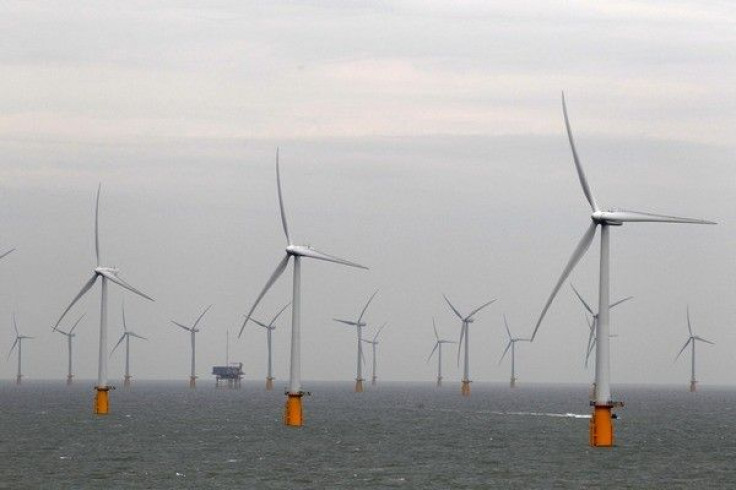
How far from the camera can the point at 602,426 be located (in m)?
107

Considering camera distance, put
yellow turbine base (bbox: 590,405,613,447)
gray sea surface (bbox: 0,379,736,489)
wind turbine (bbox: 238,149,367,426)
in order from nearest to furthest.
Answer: gray sea surface (bbox: 0,379,736,489) → yellow turbine base (bbox: 590,405,613,447) → wind turbine (bbox: 238,149,367,426)

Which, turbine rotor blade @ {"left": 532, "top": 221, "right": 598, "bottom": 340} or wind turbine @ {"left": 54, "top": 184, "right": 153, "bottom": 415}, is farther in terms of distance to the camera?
wind turbine @ {"left": 54, "top": 184, "right": 153, "bottom": 415}

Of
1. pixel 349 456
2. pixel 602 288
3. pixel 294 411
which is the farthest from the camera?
pixel 294 411

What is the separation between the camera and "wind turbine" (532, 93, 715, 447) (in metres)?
104

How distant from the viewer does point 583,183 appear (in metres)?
112

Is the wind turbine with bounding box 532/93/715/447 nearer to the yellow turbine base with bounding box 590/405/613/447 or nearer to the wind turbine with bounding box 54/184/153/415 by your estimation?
the yellow turbine base with bounding box 590/405/613/447

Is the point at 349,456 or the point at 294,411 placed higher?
the point at 294,411

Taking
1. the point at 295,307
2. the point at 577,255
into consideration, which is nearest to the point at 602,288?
the point at 577,255

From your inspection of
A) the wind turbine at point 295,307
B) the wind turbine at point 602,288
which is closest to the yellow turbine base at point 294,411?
the wind turbine at point 295,307

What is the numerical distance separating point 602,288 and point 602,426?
10.4 meters

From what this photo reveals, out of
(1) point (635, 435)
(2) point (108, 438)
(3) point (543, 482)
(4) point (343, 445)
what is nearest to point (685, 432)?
(1) point (635, 435)

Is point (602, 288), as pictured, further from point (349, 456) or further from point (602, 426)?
point (349, 456)

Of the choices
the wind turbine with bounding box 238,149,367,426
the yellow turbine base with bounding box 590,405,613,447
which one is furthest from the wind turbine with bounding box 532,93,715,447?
the wind turbine with bounding box 238,149,367,426

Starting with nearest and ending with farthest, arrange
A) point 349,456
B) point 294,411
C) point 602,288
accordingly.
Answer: point 602,288 < point 349,456 < point 294,411
